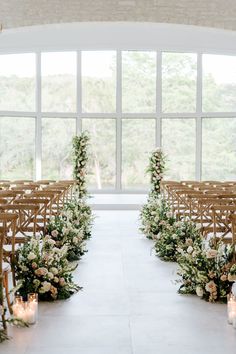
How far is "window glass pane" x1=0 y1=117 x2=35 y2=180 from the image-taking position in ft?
61.4

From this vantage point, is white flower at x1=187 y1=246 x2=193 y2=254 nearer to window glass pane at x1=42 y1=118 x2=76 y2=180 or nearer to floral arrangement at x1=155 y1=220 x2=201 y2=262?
floral arrangement at x1=155 y1=220 x2=201 y2=262

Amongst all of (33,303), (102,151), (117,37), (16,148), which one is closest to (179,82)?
(102,151)

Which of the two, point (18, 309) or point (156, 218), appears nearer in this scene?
point (18, 309)

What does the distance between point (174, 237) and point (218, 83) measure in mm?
11946

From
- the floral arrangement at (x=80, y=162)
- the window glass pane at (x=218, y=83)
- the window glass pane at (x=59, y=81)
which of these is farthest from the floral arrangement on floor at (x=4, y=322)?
the window glass pane at (x=218, y=83)

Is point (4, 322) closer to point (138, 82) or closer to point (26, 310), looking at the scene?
point (26, 310)

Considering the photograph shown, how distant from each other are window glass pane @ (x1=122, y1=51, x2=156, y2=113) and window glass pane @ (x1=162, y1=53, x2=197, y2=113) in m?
0.38

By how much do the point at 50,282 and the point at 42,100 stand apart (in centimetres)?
1356

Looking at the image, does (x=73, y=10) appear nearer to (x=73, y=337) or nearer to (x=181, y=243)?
(x=181, y=243)

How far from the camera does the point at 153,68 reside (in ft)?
61.8

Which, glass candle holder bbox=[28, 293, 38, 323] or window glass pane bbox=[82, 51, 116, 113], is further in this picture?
window glass pane bbox=[82, 51, 116, 113]

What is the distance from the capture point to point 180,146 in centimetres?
1900

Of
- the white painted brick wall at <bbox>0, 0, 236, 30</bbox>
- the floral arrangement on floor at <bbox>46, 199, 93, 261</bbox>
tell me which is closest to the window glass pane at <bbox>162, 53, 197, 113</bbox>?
the white painted brick wall at <bbox>0, 0, 236, 30</bbox>

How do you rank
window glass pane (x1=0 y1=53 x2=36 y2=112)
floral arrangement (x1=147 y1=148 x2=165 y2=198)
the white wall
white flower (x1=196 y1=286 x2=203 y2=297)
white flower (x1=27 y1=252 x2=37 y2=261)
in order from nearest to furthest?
1. white flower (x1=27 y1=252 x2=37 y2=261)
2. white flower (x1=196 y1=286 x2=203 y2=297)
3. the white wall
4. floral arrangement (x1=147 y1=148 x2=165 y2=198)
5. window glass pane (x1=0 y1=53 x2=36 y2=112)
